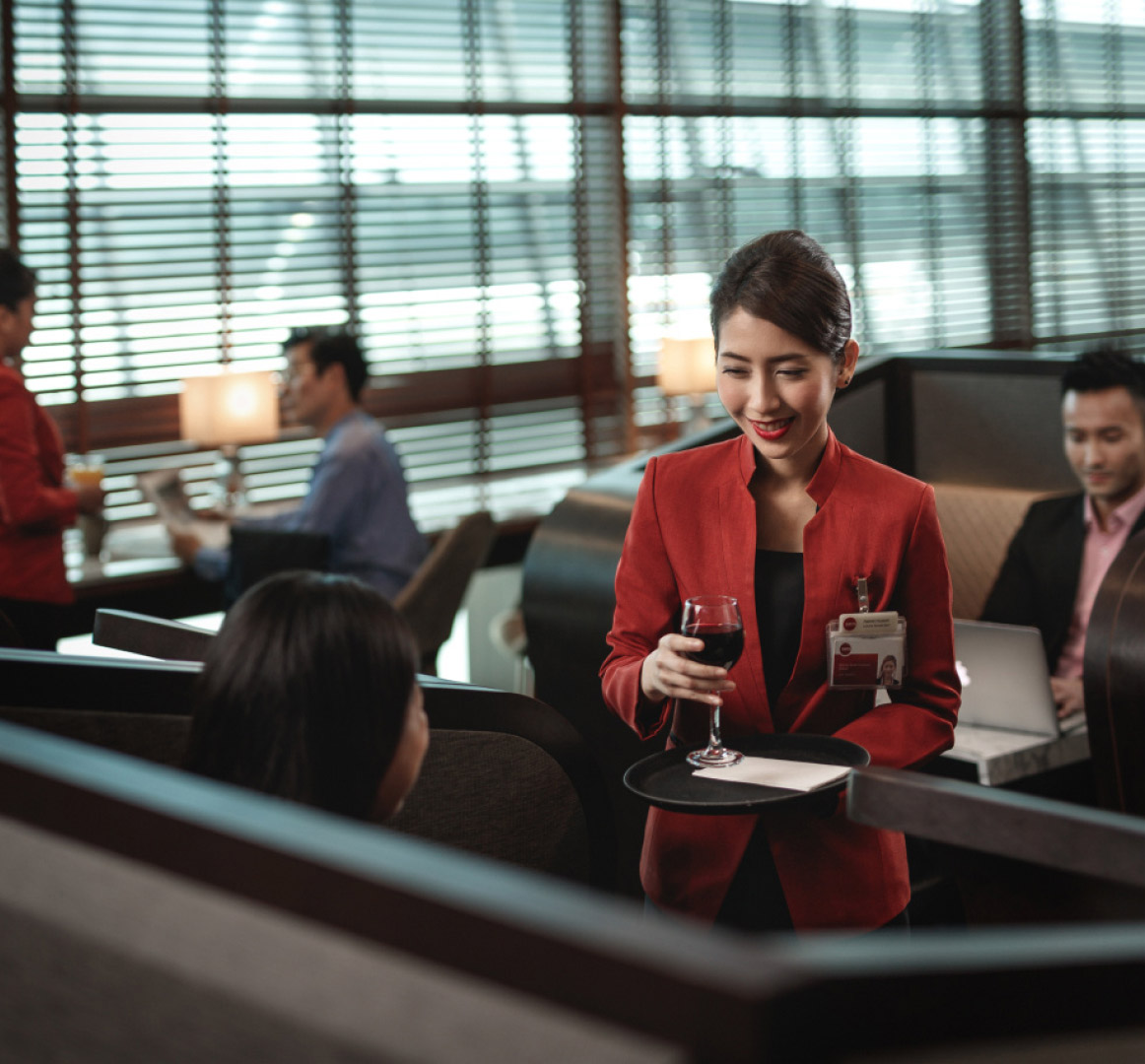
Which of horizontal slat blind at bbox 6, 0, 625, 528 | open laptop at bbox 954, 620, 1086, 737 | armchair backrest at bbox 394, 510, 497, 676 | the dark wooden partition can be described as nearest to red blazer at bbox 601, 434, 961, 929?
open laptop at bbox 954, 620, 1086, 737

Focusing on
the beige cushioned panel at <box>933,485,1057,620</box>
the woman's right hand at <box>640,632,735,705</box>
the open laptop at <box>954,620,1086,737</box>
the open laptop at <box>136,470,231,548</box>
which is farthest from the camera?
the open laptop at <box>136,470,231,548</box>

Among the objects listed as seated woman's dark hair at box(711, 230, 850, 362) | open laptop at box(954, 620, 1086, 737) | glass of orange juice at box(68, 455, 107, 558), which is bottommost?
open laptop at box(954, 620, 1086, 737)

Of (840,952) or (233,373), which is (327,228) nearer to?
(233,373)

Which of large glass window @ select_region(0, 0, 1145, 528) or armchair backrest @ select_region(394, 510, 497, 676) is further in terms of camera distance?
large glass window @ select_region(0, 0, 1145, 528)

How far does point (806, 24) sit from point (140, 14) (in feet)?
11.8

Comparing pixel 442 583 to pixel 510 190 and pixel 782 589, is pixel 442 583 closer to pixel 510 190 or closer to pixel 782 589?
pixel 782 589

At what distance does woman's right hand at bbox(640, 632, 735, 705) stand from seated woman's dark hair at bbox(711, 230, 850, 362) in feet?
1.24

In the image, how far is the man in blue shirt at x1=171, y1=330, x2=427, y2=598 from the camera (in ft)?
12.7

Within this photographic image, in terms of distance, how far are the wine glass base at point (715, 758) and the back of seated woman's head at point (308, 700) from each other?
490mm

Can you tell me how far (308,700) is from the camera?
3.58 feet

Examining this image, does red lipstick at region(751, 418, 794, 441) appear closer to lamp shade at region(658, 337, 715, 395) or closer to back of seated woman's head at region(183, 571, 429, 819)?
back of seated woman's head at region(183, 571, 429, 819)

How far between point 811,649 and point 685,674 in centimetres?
21

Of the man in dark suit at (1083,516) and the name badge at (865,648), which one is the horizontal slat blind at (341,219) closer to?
the man in dark suit at (1083,516)

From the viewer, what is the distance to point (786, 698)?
1633mm
